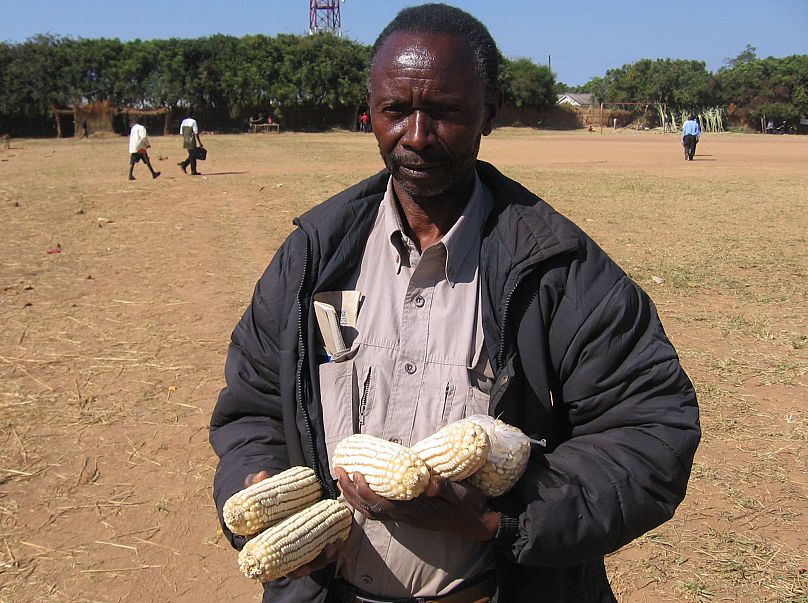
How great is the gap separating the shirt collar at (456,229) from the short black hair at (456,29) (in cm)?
28

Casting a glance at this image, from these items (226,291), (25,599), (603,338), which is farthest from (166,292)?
(603,338)

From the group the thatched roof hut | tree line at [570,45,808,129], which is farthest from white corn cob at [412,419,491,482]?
tree line at [570,45,808,129]

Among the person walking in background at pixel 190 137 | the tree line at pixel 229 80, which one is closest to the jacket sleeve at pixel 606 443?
the person walking in background at pixel 190 137

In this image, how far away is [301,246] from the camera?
1965mm

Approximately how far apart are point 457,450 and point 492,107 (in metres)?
0.93

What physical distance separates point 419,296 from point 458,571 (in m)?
0.70

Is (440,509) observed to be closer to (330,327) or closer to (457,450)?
(457,450)

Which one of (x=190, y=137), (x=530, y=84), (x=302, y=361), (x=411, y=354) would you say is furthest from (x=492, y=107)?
(x=530, y=84)

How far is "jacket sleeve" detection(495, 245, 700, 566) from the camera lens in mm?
1696

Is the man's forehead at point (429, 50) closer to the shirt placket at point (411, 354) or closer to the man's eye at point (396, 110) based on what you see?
the man's eye at point (396, 110)

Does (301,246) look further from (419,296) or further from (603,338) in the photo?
(603,338)

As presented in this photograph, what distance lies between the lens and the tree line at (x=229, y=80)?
2100 inches

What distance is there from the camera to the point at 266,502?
180 cm

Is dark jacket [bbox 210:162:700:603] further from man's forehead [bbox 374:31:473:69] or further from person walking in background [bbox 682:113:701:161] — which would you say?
person walking in background [bbox 682:113:701:161]
